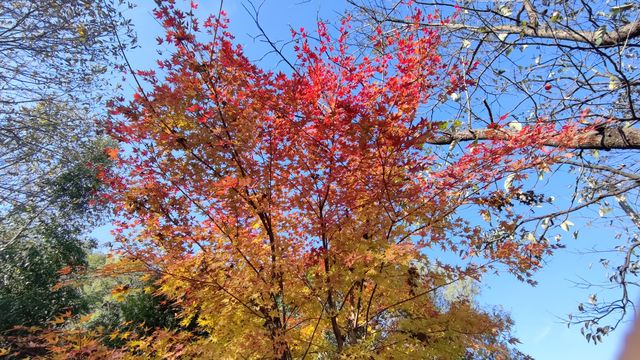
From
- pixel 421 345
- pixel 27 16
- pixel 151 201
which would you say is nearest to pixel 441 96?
pixel 421 345

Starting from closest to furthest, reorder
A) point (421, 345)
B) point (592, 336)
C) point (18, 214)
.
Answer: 1. point (592, 336)
2. point (421, 345)
3. point (18, 214)

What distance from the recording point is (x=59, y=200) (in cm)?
1237

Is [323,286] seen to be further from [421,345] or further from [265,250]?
[421,345]

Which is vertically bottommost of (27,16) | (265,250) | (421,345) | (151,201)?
(421,345)

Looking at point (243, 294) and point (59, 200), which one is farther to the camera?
point (59, 200)

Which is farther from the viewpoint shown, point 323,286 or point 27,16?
point 27,16

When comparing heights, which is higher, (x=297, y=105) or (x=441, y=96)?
(x=441, y=96)

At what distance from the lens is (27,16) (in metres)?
6.00

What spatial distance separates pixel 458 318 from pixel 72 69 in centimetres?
798

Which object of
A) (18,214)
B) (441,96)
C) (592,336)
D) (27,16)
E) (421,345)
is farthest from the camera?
(18,214)

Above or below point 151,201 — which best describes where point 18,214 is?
above

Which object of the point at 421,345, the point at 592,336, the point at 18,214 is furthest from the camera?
the point at 18,214

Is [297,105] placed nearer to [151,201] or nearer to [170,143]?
[170,143]

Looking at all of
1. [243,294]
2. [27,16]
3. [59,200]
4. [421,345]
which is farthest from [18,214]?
[421,345]
